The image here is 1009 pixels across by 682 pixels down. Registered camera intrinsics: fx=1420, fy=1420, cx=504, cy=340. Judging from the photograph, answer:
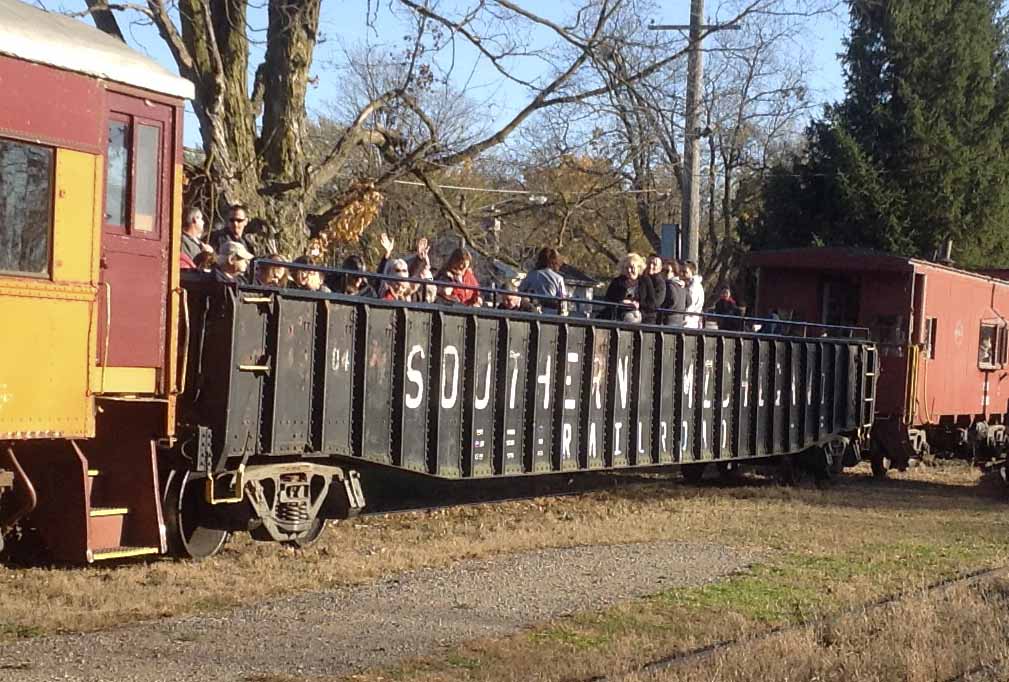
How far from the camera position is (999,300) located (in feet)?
82.7

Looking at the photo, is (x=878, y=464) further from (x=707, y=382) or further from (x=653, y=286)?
(x=653, y=286)

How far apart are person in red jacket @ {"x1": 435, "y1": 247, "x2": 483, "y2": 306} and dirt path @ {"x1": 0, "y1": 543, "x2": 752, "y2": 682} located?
2.47 meters

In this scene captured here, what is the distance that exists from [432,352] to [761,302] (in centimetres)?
1181

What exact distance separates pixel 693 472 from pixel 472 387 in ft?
22.6

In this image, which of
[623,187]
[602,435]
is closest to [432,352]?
[602,435]

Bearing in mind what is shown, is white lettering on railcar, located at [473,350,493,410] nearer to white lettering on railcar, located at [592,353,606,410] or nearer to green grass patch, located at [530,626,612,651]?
white lettering on railcar, located at [592,353,606,410]

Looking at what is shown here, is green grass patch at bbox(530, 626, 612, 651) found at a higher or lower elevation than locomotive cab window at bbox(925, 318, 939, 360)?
lower

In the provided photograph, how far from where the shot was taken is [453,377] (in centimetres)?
1203

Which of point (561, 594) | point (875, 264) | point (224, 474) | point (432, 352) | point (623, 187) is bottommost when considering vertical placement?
point (561, 594)

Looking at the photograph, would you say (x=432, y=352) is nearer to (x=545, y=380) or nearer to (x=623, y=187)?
(x=545, y=380)

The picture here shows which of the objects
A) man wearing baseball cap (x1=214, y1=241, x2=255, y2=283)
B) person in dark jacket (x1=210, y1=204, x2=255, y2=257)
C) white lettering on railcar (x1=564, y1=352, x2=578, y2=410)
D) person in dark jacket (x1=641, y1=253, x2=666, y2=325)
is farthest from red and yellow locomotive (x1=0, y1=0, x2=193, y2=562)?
person in dark jacket (x1=641, y1=253, x2=666, y2=325)

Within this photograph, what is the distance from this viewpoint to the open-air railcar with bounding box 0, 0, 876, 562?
8.27 meters

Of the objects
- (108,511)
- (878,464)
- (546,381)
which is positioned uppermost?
(546,381)

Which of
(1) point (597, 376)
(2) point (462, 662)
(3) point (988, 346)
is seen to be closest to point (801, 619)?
(2) point (462, 662)
